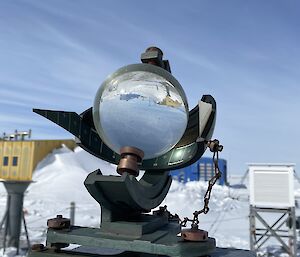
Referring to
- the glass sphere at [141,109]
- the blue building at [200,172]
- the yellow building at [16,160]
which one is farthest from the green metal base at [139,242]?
the blue building at [200,172]

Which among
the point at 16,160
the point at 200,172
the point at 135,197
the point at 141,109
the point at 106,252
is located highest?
the point at 200,172

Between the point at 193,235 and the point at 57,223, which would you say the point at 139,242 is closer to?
the point at 193,235

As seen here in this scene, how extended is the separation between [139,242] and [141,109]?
788 mm

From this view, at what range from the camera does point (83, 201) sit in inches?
864

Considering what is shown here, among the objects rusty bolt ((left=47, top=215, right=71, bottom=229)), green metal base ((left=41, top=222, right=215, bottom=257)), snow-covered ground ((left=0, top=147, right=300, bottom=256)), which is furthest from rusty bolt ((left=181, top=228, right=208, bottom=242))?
snow-covered ground ((left=0, top=147, right=300, bottom=256))

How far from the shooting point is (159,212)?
2613 mm

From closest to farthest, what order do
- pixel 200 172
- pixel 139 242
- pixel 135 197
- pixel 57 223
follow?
pixel 139 242
pixel 135 197
pixel 57 223
pixel 200 172

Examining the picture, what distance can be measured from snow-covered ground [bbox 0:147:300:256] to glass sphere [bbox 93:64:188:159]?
36.8 feet

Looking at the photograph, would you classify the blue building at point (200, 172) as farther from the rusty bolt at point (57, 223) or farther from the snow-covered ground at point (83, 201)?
the rusty bolt at point (57, 223)

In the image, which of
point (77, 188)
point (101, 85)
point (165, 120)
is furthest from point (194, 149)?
point (77, 188)

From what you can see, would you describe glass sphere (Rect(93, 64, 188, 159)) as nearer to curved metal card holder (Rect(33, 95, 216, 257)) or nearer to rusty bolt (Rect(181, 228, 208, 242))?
curved metal card holder (Rect(33, 95, 216, 257))

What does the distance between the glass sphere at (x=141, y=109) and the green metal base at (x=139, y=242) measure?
0.55 metres

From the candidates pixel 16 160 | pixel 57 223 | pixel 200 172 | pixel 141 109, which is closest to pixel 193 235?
pixel 141 109

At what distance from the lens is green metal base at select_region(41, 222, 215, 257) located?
6.07 ft
